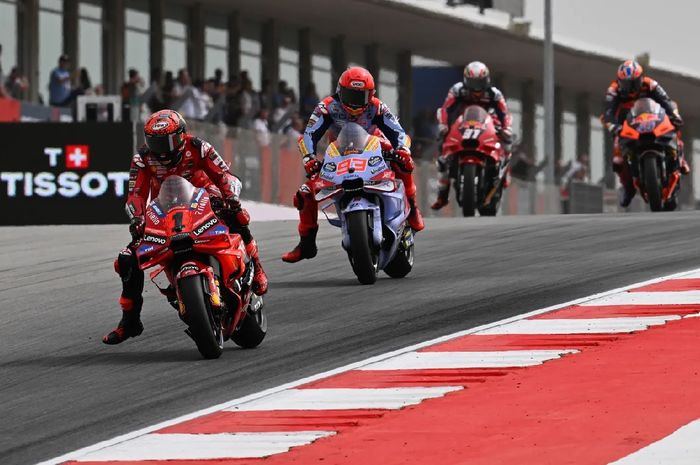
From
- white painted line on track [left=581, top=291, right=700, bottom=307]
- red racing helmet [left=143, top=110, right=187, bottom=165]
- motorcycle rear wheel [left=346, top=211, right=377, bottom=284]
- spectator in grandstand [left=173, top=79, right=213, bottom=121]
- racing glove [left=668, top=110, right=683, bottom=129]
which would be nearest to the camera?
red racing helmet [left=143, top=110, right=187, bottom=165]

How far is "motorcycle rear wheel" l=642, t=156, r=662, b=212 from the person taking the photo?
2172cm

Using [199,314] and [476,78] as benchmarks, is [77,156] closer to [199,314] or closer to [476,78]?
[476,78]

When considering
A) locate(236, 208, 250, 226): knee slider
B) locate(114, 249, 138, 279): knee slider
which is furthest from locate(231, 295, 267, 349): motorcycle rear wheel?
locate(114, 249, 138, 279): knee slider

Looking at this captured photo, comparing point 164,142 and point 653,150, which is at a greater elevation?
point 653,150

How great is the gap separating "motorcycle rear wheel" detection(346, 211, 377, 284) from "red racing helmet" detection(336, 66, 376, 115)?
39.5 inches

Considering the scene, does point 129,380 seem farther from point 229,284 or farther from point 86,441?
point 86,441

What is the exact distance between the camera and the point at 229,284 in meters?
11.0

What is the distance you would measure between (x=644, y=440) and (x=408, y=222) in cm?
751

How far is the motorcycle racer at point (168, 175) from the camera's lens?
1098 centimetres

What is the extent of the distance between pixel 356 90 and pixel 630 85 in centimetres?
857

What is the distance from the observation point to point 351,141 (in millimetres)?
14336

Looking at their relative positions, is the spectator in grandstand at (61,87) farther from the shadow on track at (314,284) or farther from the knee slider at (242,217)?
the knee slider at (242,217)

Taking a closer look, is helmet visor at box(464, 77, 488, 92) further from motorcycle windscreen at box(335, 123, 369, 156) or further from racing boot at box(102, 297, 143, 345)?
racing boot at box(102, 297, 143, 345)

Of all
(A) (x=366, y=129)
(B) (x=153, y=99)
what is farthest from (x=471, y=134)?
(A) (x=366, y=129)
